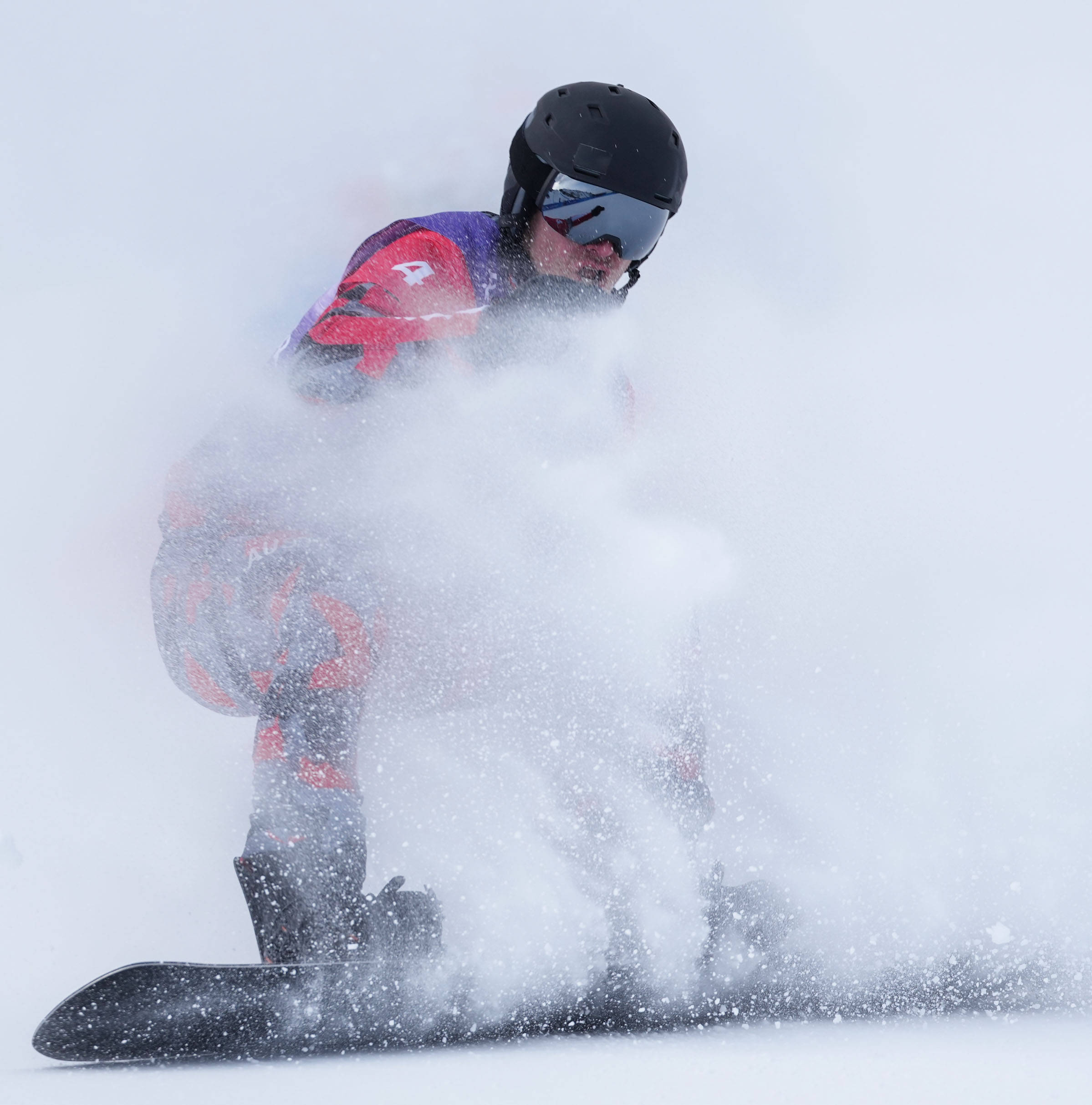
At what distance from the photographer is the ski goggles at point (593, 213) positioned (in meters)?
1.72

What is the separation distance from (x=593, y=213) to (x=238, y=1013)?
50.5 inches

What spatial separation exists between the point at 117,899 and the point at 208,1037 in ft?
2.37

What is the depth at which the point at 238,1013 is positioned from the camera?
1.08m

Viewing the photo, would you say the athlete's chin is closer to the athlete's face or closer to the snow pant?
the athlete's face

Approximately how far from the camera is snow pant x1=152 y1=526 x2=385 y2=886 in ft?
4.11

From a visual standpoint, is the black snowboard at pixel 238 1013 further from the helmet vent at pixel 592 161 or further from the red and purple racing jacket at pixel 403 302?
the helmet vent at pixel 592 161

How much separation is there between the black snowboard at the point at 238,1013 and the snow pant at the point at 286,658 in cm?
14

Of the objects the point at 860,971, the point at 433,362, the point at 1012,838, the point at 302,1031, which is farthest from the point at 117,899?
the point at 1012,838

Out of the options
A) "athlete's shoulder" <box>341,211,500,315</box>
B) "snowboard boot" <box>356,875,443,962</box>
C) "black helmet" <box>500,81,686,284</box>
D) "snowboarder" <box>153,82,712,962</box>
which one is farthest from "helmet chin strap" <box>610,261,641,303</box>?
"snowboard boot" <box>356,875,443,962</box>

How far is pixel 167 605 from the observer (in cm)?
167

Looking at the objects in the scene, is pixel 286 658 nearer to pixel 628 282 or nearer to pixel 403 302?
pixel 403 302

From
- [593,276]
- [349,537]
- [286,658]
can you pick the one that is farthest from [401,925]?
[593,276]

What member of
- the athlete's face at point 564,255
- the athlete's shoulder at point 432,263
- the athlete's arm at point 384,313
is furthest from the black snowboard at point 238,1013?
the athlete's face at point 564,255

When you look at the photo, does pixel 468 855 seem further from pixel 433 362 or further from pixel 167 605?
pixel 433 362
